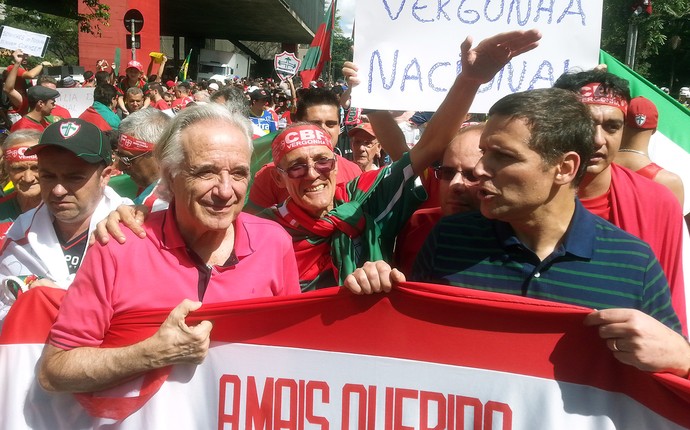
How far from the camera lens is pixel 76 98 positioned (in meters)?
10.8

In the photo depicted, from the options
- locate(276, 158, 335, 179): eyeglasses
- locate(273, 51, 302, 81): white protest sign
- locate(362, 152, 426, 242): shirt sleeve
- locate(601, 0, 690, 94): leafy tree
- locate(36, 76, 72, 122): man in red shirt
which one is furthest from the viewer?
locate(601, 0, 690, 94): leafy tree

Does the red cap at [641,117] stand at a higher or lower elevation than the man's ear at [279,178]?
higher

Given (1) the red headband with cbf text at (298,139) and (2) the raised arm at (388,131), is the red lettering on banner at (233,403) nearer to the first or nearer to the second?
(1) the red headband with cbf text at (298,139)

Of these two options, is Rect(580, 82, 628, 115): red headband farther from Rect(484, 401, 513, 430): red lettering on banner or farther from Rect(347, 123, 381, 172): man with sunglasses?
Rect(347, 123, 381, 172): man with sunglasses

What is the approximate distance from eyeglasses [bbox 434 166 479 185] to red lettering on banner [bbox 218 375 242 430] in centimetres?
106

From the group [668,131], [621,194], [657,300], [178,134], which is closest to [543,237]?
[657,300]

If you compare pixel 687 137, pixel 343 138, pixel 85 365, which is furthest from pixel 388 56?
pixel 343 138

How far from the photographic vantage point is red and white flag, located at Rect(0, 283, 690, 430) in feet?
5.79

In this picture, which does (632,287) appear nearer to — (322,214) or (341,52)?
(322,214)

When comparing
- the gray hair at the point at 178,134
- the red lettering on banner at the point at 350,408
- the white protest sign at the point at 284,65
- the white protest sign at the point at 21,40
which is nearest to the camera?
the red lettering on banner at the point at 350,408

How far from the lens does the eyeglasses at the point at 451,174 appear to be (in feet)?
7.59

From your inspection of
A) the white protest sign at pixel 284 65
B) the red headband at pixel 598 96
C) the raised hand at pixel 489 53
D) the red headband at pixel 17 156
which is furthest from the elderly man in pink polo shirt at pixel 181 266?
the white protest sign at pixel 284 65

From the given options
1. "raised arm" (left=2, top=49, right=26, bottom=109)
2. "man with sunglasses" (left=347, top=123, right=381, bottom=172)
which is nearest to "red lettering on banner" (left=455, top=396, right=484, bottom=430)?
"man with sunglasses" (left=347, top=123, right=381, bottom=172)

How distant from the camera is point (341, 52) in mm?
93750
